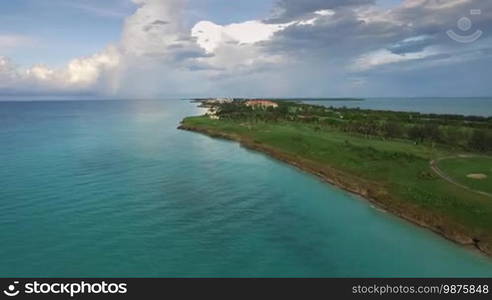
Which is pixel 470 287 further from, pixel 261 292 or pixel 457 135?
pixel 457 135

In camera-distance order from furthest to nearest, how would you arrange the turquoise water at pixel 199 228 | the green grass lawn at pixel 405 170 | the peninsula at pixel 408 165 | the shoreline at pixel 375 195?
1. the peninsula at pixel 408 165
2. the green grass lawn at pixel 405 170
3. the shoreline at pixel 375 195
4. the turquoise water at pixel 199 228

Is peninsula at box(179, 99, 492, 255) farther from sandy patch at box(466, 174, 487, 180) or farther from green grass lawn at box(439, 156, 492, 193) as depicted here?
sandy patch at box(466, 174, 487, 180)

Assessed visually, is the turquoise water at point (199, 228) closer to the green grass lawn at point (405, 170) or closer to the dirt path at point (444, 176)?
the green grass lawn at point (405, 170)

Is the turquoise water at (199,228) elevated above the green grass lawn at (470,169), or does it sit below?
below

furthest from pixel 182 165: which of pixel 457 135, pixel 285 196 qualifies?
pixel 457 135

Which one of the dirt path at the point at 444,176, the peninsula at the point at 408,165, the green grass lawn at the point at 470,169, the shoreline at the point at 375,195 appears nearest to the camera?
the shoreline at the point at 375,195

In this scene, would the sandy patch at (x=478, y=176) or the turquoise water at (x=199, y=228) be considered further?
the sandy patch at (x=478, y=176)

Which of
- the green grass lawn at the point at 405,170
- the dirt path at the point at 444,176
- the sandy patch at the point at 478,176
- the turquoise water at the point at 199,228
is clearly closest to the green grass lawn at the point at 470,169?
the green grass lawn at the point at 405,170
